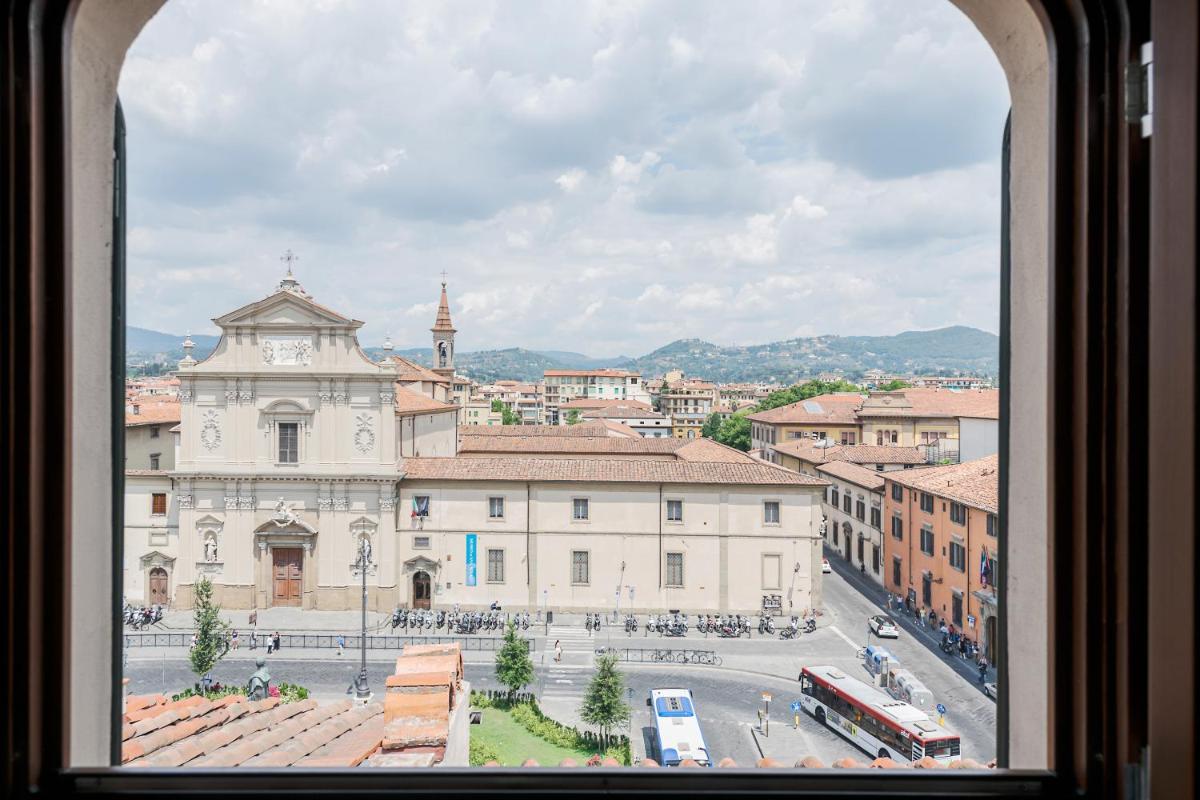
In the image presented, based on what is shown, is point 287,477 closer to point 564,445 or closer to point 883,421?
point 564,445

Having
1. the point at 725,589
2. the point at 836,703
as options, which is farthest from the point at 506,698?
the point at 725,589

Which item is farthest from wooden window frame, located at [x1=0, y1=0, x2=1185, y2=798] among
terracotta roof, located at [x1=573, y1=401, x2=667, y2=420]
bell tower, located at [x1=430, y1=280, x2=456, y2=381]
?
terracotta roof, located at [x1=573, y1=401, x2=667, y2=420]

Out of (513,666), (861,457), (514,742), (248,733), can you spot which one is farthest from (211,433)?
(861,457)

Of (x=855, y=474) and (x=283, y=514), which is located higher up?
(x=855, y=474)

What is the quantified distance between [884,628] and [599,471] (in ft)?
24.4

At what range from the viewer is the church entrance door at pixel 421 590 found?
1881 cm

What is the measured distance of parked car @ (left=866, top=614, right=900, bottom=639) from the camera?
1556cm

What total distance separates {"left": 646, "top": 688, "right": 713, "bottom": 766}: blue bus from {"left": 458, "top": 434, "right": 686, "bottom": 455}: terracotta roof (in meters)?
12.3

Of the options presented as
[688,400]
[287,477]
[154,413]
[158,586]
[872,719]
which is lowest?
[158,586]

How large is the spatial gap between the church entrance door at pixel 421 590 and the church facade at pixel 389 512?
5 centimetres

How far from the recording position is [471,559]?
18406mm

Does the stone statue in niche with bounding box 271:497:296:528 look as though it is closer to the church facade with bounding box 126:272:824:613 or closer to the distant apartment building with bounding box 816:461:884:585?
the church facade with bounding box 126:272:824:613

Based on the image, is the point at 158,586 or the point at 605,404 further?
the point at 605,404

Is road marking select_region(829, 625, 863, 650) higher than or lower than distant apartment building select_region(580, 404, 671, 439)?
lower
